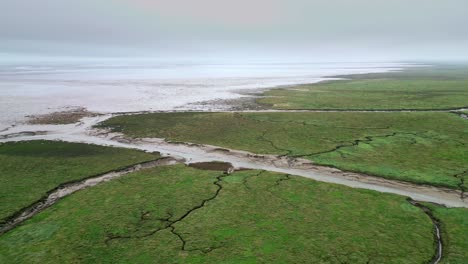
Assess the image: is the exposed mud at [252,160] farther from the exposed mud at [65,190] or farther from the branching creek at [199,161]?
the exposed mud at [65,190]

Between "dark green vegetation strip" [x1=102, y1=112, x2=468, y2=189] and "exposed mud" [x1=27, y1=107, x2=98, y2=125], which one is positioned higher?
"exposed mud" [x1=27, y1=107, x2=98, y2=125]

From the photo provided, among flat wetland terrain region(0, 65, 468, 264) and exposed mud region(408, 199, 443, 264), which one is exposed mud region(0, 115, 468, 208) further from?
exposed mud region(408, 199, 443, 264)

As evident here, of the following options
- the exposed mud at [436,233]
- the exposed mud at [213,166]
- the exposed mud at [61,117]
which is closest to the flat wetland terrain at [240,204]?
the exposed mud at [436,233]

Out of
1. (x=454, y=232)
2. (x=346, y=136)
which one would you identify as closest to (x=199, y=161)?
(x=346, y=136)

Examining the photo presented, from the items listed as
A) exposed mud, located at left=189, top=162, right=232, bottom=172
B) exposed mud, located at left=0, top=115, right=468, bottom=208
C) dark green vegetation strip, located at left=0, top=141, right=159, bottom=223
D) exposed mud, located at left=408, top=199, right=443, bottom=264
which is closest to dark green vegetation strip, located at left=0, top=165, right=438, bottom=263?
exposed mud, located at left=408, top=199, right=443, bottom=264

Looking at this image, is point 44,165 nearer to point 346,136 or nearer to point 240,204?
point 240,204

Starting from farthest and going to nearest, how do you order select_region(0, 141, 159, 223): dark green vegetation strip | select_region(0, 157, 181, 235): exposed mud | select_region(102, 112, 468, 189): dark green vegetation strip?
select_region(102, 112, 468, 189): dark green vegetation strip → select_region(0, 141, 159, 223): dark green vegetation strip → select_region(0, 157, 181, 235): exposed mud
